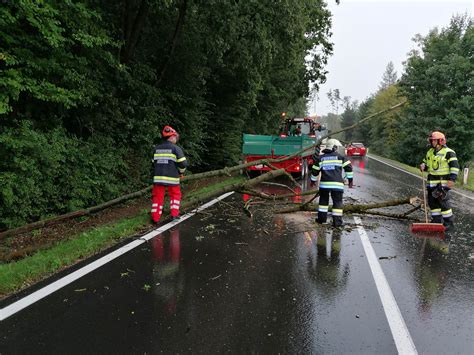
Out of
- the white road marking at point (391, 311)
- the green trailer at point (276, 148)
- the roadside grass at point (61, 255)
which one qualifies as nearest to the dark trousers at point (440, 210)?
the white road marking at point (391, 311)

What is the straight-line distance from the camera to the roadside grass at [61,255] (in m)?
4.34

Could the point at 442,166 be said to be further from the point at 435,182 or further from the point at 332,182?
the point at 332,182

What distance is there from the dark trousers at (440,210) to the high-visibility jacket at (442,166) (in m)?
0.24

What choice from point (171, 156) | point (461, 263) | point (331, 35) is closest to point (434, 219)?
point (461, 263)

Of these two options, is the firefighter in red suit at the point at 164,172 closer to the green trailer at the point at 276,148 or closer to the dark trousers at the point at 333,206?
the dark trousers at the point at 333,206

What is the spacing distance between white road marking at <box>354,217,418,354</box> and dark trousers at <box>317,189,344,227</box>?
4.64 feet

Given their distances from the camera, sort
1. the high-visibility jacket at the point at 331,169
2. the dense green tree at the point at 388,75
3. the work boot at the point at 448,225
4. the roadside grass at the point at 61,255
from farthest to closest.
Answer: the dense green tree at the point at 388,75 < the work boot at the point at 448,225 < the high-visibility jacket at the point at 331,169 < the roadside grass at the point at 61,255

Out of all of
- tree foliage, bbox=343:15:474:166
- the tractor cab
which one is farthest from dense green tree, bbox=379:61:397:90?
the tractor cab

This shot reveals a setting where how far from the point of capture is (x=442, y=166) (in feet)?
25.0

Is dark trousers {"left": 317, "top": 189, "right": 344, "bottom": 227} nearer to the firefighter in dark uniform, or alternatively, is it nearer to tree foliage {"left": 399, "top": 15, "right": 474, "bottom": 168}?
the firefighter in dark uniform

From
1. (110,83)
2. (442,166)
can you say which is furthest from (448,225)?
(110,83)

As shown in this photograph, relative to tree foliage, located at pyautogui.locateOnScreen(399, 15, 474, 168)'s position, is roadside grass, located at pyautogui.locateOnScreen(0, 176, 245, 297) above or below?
below

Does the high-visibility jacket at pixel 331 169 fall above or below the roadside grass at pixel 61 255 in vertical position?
above

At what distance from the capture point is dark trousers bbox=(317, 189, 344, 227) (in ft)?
24.2
